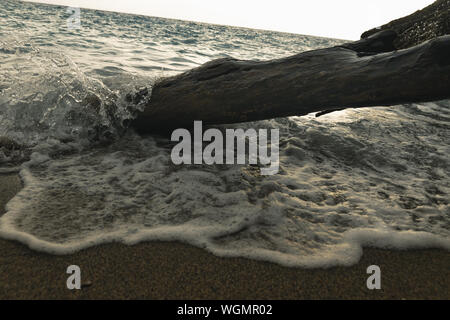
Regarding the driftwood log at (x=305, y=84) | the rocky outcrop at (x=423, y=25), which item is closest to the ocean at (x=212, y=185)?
the driftwood log at (x=305, y=84)

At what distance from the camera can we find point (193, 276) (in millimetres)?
1654

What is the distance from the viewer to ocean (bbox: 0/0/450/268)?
1995 millimetres

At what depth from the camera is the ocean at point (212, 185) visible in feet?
6.55

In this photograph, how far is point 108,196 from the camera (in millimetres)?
2447

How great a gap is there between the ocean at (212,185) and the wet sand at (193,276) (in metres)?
0.09

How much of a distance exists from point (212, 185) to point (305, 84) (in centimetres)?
129

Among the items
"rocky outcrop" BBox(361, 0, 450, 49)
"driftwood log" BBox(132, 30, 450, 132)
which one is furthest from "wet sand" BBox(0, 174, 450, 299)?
"rocky outcrop" BBox(361, 0, 450, 49)

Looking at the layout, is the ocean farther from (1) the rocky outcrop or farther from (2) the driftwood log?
(1) the rocky outcrop

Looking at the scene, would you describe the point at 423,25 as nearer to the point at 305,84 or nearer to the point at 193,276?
the point at 305,84

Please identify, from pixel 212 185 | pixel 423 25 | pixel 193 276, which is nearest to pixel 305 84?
pixel 212 185

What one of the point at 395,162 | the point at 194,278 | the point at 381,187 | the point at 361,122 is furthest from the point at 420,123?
the point at 194,278

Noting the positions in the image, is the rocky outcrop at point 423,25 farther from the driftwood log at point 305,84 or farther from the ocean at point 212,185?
the driftwood log at point 305,84

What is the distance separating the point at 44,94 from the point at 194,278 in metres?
3.49
